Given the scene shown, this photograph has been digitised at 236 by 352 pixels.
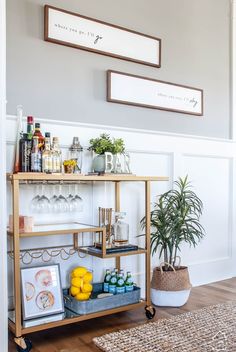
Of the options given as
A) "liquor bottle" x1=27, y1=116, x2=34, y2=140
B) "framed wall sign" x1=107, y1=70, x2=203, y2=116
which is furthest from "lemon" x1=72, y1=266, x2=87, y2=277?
"framed wall sign" x1=107, y1=70, x2=203, y2=116

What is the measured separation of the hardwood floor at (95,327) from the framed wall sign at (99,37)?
1.78 meters

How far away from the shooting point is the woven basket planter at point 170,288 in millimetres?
2621

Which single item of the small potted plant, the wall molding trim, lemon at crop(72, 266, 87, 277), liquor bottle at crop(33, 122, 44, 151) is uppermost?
the wall molding trim

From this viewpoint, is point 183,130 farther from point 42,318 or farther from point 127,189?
point 42,318

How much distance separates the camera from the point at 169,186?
3057 millimetres

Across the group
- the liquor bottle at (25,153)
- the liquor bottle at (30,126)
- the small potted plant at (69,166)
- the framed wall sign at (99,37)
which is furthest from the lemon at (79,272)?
the framed wall sign at (99,37)

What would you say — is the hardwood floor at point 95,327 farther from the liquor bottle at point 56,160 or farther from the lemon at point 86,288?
the liquor bottle at point 56,160

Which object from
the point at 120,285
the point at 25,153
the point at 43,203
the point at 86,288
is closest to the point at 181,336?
the point at 120,285

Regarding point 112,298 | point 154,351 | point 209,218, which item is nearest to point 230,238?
point 209,218

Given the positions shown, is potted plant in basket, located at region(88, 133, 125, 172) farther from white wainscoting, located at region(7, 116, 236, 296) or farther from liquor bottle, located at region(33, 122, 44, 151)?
liquor bottle, located at region(33, 122, 44, 151)

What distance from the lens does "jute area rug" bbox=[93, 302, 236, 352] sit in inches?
75.9

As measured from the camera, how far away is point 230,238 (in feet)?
11.6

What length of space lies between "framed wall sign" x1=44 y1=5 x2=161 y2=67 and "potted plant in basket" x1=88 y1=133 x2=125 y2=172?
0.65 m

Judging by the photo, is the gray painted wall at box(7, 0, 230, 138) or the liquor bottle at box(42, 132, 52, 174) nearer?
the liquor bottle at box(42, 132, 52, 174)
